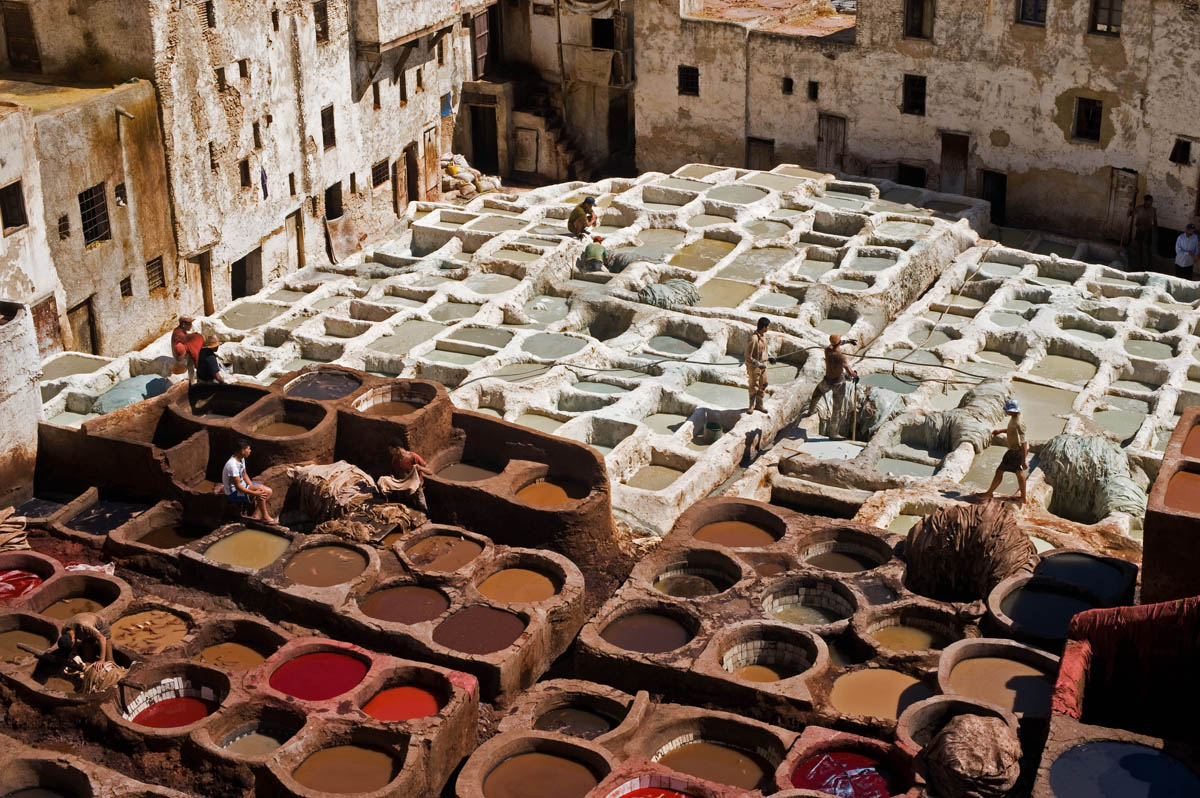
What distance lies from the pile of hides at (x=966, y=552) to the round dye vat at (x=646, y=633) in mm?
3150

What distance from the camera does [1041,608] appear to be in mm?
18734

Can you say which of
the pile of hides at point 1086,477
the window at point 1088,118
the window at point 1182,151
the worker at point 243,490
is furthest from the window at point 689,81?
the worker at point 243,490

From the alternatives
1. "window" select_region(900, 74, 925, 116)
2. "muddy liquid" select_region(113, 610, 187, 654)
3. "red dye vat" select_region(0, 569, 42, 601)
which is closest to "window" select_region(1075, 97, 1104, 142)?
"window" select_region(900, 74, 925, 116)

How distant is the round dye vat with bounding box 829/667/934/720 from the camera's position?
1758 cm

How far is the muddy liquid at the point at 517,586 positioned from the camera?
20.3 meters

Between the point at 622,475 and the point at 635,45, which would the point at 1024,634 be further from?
the point at 635,45

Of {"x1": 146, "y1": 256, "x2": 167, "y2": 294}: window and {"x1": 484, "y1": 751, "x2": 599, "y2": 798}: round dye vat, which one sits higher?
{"x1": 146, "y1": 256, "x2": 167, "y2": 294}: window

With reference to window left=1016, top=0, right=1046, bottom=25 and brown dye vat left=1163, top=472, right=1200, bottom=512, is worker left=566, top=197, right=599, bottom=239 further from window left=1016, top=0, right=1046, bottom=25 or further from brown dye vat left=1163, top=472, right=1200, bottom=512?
brown dye vat left=1163, top=472, right=1200, bottom=512

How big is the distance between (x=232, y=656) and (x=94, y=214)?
40.5 feet

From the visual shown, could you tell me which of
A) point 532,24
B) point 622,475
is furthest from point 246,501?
point 532,24

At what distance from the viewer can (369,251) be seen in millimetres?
32875

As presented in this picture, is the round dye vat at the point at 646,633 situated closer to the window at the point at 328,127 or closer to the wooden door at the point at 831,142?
the window at the point at 328,127

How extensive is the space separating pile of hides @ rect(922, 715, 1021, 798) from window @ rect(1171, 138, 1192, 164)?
2121cm

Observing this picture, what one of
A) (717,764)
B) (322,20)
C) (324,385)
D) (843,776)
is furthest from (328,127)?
(843,776)
